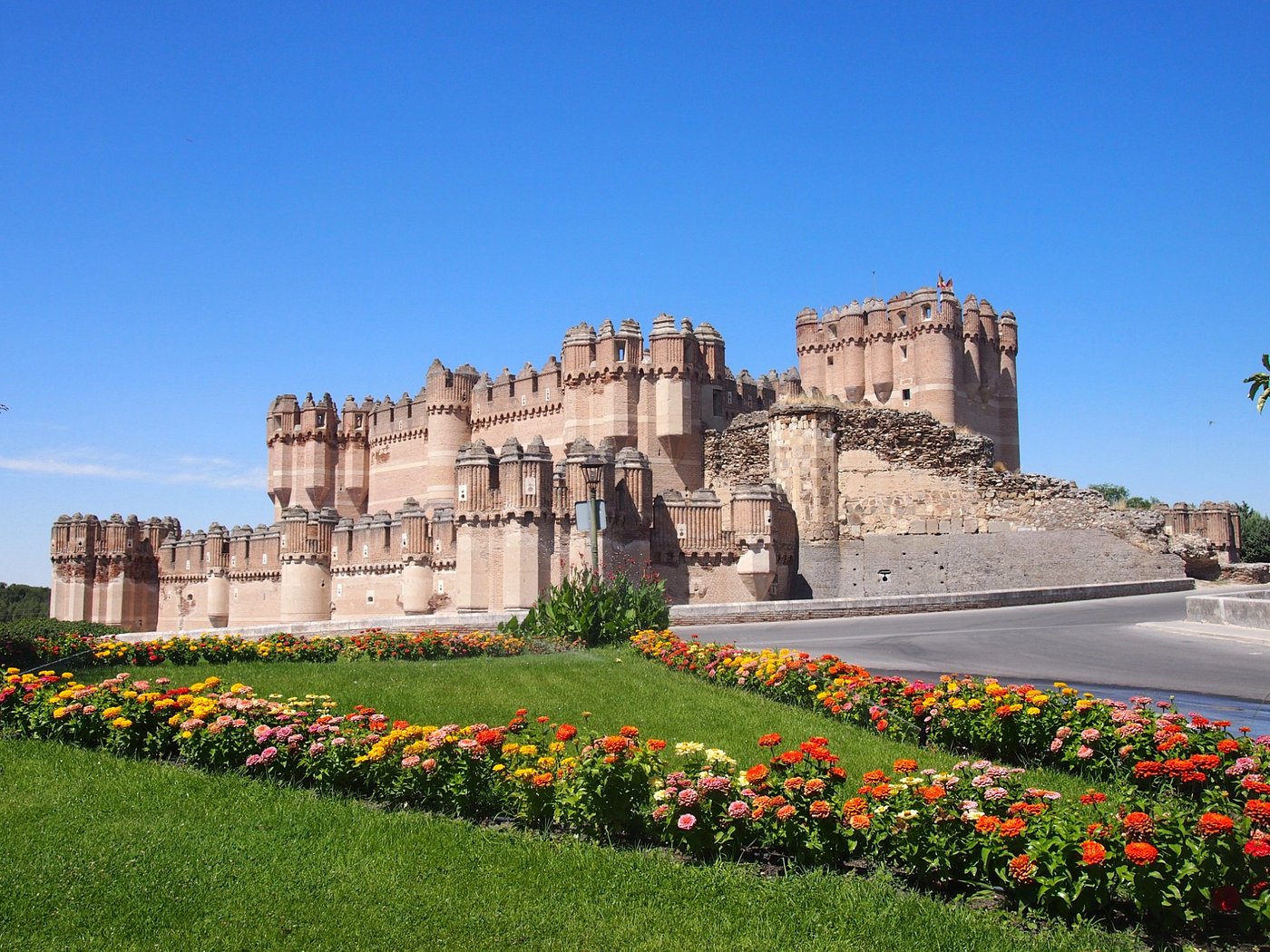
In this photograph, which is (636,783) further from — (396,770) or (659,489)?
(659,489)

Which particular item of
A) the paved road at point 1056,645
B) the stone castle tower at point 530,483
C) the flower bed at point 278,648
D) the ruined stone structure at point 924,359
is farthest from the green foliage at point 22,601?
the paved road at point 1056,645

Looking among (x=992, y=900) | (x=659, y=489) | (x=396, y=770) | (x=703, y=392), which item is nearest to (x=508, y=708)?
(x=396, y=770)

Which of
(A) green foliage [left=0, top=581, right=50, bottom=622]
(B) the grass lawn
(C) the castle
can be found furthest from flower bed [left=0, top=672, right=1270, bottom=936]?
(A) green foliage [left=0, top=581, right=50, bottom=622]

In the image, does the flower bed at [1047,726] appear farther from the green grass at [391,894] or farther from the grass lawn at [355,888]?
the green grass at [391,894]

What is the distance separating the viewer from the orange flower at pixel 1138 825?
642 centimetres

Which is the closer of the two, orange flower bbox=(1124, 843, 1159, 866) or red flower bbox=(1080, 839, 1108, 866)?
orange flower bbox=(1124, 843, 1159, 866)

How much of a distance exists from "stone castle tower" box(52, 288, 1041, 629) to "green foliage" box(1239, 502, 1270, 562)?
16.5 m

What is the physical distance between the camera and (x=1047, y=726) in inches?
408

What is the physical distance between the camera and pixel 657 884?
7230 mm

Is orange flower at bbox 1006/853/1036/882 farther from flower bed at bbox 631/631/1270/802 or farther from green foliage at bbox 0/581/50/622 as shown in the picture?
green foliage at bbox 0/581/50/622

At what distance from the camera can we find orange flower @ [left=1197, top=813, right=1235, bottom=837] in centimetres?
625

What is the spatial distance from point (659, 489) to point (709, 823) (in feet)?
118

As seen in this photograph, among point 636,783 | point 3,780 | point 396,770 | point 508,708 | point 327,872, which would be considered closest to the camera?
point 327,872

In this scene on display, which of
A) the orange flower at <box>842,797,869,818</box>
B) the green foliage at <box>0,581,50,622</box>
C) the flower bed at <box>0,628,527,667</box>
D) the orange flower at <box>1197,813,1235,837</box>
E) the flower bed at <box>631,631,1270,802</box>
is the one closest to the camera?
the orange flower at <box>1197,813,1235,837</box>
